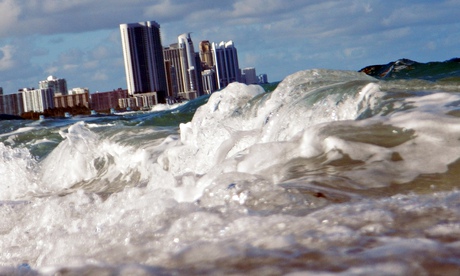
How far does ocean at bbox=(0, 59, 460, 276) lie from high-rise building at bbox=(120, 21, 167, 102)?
9351 centimetres

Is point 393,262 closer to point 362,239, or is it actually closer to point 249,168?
point 362,239

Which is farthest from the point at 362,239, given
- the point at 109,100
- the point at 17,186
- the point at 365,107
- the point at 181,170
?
the point at 109,100

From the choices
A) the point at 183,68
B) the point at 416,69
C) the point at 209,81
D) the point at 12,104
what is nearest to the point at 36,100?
the point at 12,104

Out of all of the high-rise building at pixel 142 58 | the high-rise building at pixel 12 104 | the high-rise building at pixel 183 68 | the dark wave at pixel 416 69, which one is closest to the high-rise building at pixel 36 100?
the high-rise building at pixel 12 104

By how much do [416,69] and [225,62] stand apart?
3272 inches

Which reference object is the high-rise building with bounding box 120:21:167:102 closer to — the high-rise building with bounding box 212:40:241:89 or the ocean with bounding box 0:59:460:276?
the high-rise building with bounding box 212:40:241:89

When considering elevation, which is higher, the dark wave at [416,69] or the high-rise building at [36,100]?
the high-rise building at [36,100]

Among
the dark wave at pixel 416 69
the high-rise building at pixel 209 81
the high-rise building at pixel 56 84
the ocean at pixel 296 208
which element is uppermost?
the high-rise building at pixel 56 84

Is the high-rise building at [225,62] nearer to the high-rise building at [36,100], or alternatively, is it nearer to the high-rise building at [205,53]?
the high-rise building at [205,53]

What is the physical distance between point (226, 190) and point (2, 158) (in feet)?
27.4

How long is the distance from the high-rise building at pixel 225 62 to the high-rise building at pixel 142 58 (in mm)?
7211

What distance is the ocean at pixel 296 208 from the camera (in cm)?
204

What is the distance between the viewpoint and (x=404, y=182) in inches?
126

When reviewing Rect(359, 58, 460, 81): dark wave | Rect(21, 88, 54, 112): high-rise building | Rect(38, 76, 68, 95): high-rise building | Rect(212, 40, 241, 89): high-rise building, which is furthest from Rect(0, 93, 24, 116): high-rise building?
Rect(359, 58, 460, 81): dark wave
